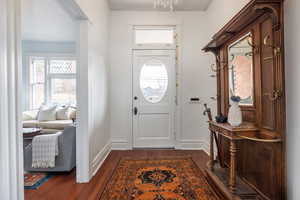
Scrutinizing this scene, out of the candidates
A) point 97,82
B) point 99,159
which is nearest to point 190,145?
point 99,159

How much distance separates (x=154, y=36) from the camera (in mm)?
4320

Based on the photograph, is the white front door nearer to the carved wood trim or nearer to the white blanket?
the white blanket

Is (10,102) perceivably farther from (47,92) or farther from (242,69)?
(47,92)

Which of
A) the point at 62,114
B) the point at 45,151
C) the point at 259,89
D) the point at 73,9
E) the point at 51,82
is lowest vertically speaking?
the point at 45,151

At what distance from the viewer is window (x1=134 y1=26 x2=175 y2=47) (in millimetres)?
4277

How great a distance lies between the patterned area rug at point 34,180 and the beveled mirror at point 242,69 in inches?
113

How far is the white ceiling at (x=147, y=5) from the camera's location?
384 cm

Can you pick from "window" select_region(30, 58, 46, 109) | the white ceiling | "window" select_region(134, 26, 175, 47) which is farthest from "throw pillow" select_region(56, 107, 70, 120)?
the white ceiling

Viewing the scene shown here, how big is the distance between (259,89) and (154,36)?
2892mm

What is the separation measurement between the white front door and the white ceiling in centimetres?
93

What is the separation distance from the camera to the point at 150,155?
12.4ft

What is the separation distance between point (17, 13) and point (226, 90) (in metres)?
2.55

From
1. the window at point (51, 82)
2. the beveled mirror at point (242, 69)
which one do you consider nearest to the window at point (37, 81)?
the window at point (51, 82)

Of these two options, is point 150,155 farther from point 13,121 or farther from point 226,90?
point 13,121
